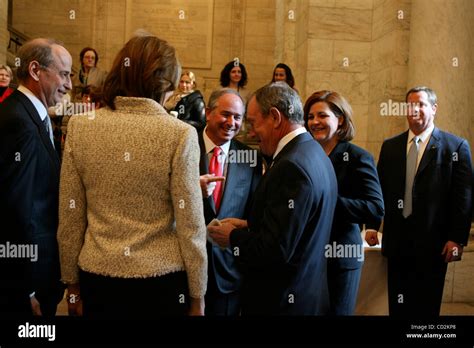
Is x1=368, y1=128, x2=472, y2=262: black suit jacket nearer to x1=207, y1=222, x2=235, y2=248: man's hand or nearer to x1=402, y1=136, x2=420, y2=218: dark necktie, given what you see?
x1=402, y1=136, x2=420, y2=218: dark necktie

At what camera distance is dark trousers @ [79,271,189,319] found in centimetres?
232

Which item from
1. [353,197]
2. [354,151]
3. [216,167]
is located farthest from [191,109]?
[353,197]

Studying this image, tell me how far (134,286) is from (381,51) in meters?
5.92

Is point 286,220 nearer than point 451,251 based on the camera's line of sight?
Yes

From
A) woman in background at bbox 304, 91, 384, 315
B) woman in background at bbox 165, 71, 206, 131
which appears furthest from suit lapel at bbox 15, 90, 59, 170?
woman in background at bbox 165, 71, 206, 131

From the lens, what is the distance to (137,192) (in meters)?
2.28

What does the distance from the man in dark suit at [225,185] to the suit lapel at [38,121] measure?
0.85m

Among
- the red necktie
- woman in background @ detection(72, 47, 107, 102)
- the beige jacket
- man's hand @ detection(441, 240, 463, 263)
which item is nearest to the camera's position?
the beige jacket

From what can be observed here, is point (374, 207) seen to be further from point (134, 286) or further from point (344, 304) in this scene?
point (134, 286)

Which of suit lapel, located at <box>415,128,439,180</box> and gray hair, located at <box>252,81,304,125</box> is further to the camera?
suit lapel, located at <box>415,128,439,180</box>

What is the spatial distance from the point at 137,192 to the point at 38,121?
77cm

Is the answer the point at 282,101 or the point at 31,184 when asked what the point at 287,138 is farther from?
the point at 31,184

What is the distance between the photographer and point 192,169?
2.31 m

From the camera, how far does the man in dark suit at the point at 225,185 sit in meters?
3.34
